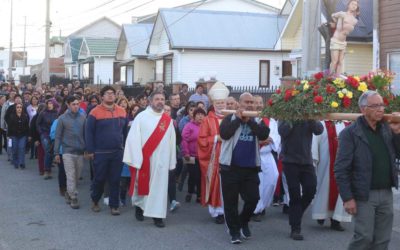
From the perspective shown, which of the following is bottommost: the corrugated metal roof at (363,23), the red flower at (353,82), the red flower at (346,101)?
the red flower at (346,101)

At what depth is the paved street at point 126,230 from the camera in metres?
8.05

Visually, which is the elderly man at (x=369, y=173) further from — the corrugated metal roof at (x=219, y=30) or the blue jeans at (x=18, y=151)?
the corrugated metal roof at (x=219, y=30)

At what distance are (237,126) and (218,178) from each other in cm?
169

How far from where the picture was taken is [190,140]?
36.6 ft

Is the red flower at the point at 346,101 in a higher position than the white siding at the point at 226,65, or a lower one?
lower

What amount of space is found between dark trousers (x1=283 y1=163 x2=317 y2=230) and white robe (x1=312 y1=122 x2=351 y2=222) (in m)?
0.62

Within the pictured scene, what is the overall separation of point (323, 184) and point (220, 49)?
77.3 ft

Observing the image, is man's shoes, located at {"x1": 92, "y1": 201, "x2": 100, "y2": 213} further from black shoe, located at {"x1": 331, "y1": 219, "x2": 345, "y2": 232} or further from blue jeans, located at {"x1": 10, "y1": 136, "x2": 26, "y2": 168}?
blue jeans, located at {"x1": 10, "y1": 136, "x2": 26, "y2": 168}

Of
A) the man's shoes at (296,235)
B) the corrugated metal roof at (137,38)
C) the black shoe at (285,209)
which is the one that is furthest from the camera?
the corrugated metal roof at (137,38)

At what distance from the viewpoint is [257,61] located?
109 ft

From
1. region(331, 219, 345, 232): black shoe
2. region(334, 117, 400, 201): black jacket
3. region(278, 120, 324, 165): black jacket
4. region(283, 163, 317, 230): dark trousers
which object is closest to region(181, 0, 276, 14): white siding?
region(331, 219, 345, 232): black shoe

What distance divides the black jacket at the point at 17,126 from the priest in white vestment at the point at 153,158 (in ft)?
23.4

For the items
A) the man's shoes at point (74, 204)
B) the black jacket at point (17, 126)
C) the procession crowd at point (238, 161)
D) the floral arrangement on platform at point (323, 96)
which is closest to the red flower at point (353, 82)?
the floral arrangement on platform at point (323, 96)

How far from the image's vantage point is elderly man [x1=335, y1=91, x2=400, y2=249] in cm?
587
